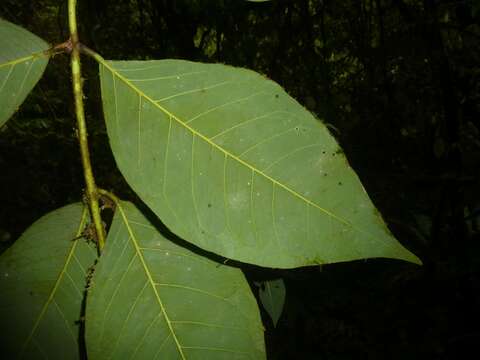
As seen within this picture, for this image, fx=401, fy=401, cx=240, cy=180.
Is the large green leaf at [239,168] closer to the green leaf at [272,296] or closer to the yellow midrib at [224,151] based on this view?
the yellow midrib at [224,151]

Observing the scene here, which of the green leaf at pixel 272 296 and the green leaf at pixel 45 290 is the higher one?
the green leaf at pixel 45 290

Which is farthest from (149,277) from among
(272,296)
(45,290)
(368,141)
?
(368,141)

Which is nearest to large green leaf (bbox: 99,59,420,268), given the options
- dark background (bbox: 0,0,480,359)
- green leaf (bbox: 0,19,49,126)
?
green leaf (bbox: 0,19,49,126)

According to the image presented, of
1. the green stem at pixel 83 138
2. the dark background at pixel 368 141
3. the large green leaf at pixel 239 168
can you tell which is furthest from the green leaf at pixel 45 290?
the dark background at pixel 368 141

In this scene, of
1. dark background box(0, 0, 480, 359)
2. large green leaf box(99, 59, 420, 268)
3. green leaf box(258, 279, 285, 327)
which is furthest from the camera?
dark background box(0, 0, 480, 359)

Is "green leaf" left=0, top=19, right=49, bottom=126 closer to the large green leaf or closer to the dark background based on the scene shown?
the large green leaf
